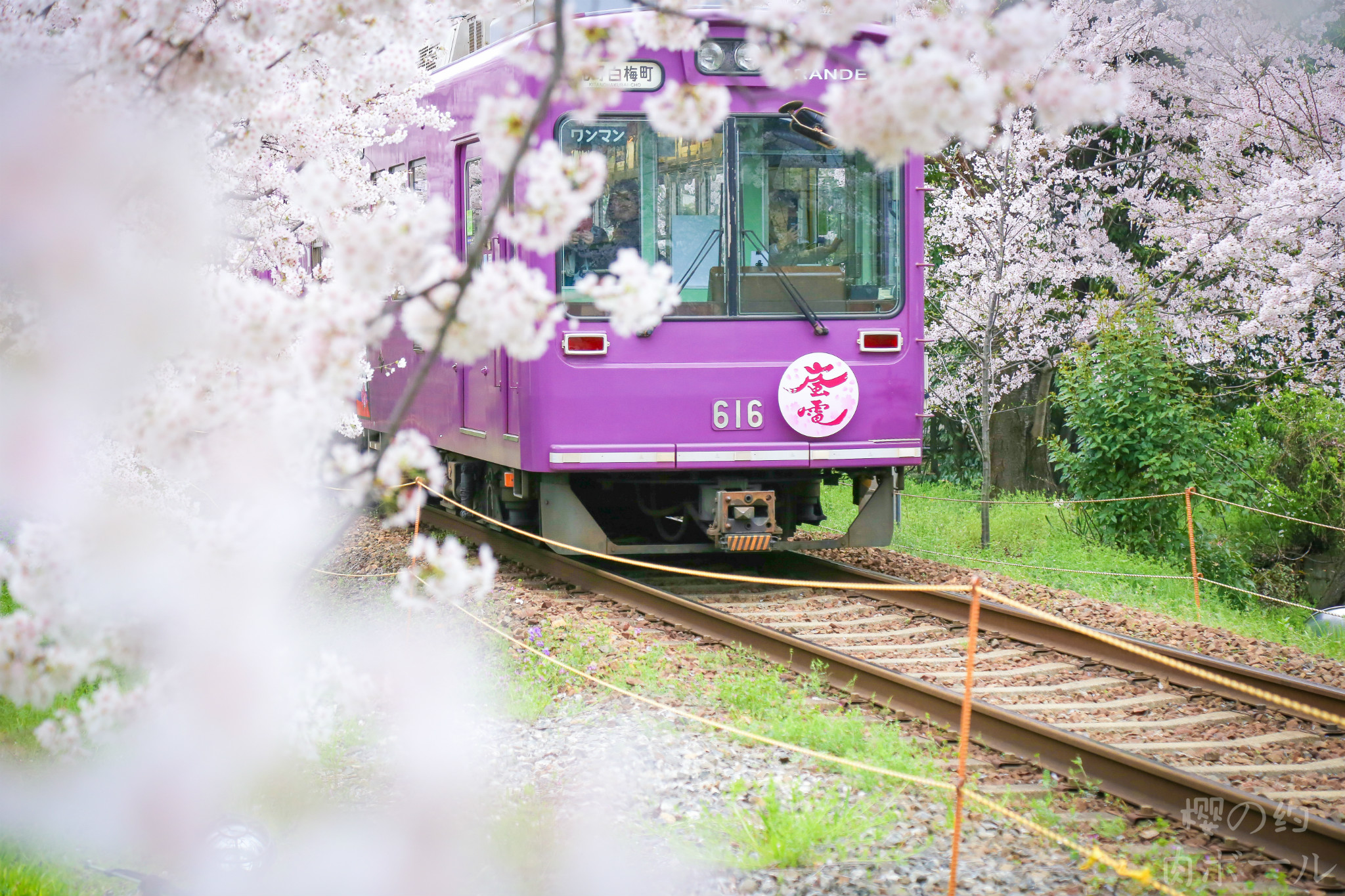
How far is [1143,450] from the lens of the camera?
35.5ft

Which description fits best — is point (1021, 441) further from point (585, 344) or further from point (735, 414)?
point (585, 344)

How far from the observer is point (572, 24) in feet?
9.88

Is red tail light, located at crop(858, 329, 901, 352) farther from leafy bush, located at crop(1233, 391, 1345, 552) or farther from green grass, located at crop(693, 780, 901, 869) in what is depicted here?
green grass, located at crop(693, 780, 901, 869)

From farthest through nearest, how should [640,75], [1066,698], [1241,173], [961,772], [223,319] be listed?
[1241,173]
[640,75]
[1066,698]
[961,772]
[223,319]

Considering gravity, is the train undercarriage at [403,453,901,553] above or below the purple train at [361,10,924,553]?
below

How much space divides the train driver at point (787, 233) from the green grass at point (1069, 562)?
3.09 meters

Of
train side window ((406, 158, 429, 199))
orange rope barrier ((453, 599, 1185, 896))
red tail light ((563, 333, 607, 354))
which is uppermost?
train side window ((406, 158, 429, 199))

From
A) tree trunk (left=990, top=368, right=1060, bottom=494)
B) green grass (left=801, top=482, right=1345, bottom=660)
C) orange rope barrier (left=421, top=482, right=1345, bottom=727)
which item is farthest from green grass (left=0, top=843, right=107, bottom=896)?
tree trunk (left=990, top=368, right=1060, bottom=494)

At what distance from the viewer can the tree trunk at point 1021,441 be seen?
60.0 feet

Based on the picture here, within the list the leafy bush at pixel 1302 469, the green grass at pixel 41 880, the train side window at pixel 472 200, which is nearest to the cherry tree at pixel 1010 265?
the leafy bush at pixel 1302 469

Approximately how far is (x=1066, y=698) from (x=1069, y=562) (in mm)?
4529

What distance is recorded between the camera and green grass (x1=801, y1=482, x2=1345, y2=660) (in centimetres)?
839

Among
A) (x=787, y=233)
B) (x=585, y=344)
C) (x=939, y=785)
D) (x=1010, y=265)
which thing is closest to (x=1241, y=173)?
(x=1010, y=265)

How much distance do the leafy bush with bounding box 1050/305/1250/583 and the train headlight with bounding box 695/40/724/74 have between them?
16.4ft
